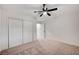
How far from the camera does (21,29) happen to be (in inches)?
67.9

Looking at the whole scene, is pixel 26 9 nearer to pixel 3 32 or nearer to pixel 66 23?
pixel 3 32

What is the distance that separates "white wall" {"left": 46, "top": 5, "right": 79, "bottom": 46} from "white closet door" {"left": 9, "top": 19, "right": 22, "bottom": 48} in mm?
556

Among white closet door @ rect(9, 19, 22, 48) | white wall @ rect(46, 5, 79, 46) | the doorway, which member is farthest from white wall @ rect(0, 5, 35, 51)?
white wall @ rect(46, 5, 79, 46)

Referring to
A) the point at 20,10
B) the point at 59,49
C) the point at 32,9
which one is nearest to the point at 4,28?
the point at 20,10

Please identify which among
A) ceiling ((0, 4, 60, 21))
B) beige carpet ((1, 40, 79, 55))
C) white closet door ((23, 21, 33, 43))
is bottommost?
beige carpet ((1, 40, 79, 55))

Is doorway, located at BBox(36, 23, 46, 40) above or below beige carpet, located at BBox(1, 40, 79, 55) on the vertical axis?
above

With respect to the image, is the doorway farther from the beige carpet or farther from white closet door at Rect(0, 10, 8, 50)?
white closet door at Rect(0, 10, 8, 50)

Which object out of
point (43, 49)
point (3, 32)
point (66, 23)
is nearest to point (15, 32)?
point (3, 32)

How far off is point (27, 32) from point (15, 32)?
22cm

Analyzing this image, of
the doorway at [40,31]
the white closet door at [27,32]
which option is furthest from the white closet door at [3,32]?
the doorway at [40,31]

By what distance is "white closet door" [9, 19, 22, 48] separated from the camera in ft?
5.55

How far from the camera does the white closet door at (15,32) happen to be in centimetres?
169

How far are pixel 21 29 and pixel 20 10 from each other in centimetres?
35

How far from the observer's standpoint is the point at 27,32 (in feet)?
5.69
